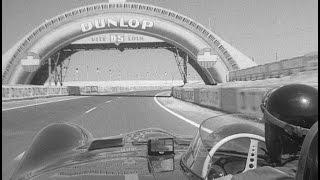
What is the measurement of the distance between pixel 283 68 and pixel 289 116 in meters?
34.3

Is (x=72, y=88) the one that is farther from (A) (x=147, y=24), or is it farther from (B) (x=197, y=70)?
(B) (x=197, y=70)

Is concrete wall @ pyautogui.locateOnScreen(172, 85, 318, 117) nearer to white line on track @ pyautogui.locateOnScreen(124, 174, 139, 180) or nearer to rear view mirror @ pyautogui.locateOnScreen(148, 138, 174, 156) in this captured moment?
rear view mirror @ pyautogui.locateOnScreen(148, 138, 174, 156)

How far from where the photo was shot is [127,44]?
7075 centimetres

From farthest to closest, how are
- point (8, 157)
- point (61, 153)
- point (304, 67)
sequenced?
point (304, 67) < point (8, 157) < point (61, 153)

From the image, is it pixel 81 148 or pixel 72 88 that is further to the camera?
pixel 72 88

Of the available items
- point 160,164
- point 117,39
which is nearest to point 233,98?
point 160,164

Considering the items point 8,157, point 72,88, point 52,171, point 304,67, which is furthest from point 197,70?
point 52,171

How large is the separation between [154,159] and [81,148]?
1.16m

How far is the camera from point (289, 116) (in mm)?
2682

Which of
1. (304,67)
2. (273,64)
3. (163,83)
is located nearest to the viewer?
(304,67)

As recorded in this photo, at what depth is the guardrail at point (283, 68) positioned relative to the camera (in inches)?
1224

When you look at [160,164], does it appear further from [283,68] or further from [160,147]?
[283,68]

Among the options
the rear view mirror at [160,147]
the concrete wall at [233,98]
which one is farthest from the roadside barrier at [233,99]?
the rear view mirror at [160,147]

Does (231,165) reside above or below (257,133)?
below
